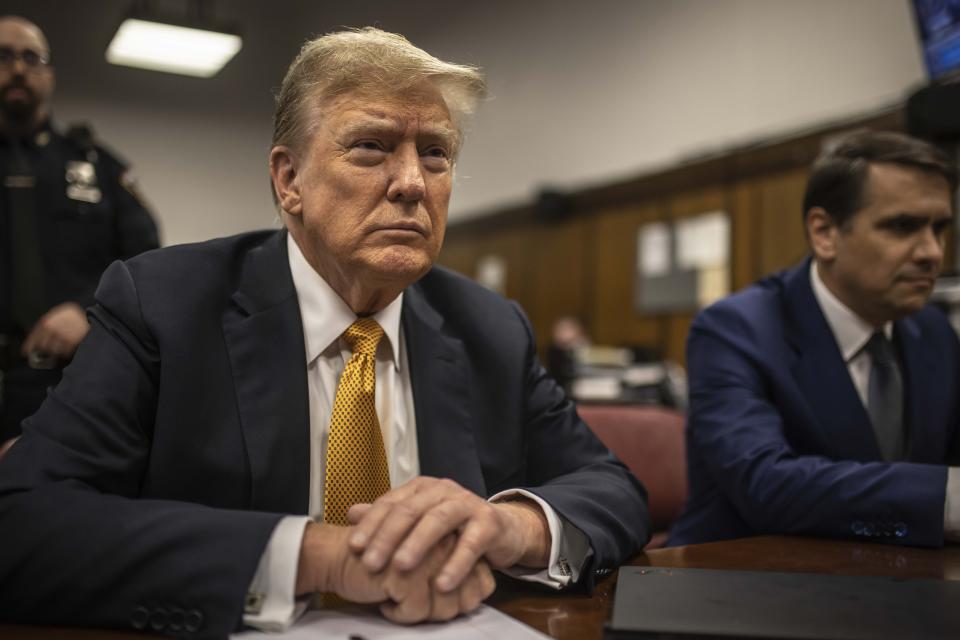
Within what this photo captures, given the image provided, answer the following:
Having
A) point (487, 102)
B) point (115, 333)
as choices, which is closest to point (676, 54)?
point (487, 102)

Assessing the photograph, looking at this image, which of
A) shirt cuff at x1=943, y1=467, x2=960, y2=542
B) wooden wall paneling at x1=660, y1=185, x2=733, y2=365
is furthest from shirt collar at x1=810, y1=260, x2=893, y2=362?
wooden wall paneling at x1=660, y1=185, x2=733, y2=365

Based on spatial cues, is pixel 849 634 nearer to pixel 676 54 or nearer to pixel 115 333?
pixel 115 333

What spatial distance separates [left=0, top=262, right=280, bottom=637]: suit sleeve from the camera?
91 centimetres

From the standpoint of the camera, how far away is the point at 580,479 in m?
1.36

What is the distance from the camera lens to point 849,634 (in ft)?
2.69

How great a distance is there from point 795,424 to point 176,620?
4.27 ft

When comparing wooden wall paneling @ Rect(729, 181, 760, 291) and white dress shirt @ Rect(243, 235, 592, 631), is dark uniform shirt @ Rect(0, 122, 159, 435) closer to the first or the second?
white dress shirt @ Rect(243, 235, 592, 631)

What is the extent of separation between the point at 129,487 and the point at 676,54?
20.5ft

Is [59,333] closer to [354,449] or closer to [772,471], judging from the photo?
[354,449]

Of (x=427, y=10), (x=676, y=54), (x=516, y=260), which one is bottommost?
(x=516, y=260)

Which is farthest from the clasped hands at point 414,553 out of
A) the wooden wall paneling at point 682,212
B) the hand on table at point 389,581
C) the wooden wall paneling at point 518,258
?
the wooden wall paneling at point 518,258

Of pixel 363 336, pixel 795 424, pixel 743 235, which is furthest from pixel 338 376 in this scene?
pixel 743 235

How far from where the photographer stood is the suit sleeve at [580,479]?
1171mm

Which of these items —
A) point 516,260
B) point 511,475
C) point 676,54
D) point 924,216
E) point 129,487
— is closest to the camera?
point 129,487
